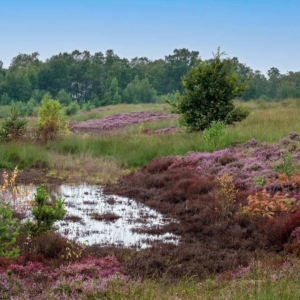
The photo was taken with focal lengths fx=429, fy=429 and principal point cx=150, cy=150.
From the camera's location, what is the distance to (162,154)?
19.4 metres

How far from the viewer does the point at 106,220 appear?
420 inches

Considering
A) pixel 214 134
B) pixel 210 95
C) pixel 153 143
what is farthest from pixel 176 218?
pixel 210 95

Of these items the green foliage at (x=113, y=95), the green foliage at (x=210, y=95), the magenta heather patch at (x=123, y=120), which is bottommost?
the magenta heather patch at (x=123, y=120)

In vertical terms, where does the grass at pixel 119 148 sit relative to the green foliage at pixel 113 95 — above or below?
below

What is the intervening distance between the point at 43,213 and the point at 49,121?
15971mm

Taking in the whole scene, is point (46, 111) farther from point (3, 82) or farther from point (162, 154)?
point (3, 82)

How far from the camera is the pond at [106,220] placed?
908cm

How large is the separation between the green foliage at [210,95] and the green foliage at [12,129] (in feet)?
29.2

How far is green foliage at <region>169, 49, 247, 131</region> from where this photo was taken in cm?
2195

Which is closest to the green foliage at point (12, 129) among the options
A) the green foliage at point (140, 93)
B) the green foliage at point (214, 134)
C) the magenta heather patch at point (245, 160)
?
the magenta heather patch at point (245, 160)

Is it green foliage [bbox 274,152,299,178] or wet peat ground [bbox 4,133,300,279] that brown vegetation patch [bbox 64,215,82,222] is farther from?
green foliage [bbox 274,152,299,178]

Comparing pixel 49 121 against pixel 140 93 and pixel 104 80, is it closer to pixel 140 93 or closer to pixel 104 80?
pixel 140 93

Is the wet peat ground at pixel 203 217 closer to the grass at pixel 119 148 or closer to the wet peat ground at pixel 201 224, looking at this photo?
the wet peat ground at pixel 201 224

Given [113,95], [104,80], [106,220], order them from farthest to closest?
[104,80] → [113,95] → [106,220]
